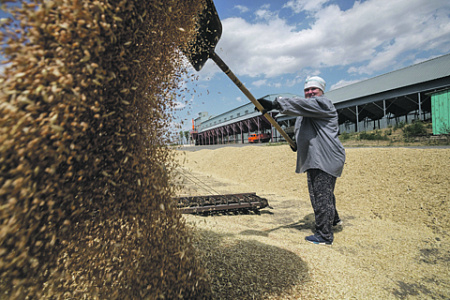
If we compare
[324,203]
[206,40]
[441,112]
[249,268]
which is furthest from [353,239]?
[441,112]

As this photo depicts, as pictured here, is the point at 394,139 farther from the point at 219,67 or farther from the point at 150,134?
the point at 150,134

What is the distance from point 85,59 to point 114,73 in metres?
0.15

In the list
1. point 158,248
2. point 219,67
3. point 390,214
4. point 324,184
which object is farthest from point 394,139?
point 158,248

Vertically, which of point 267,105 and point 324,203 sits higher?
point 267,105

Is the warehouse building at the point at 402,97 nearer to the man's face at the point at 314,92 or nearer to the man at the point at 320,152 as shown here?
the man's face at the point at 314,92

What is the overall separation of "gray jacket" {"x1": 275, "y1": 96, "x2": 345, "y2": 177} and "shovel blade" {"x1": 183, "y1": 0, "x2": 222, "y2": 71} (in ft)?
3.39

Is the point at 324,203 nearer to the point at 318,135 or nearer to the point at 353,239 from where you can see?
the point at 353,239

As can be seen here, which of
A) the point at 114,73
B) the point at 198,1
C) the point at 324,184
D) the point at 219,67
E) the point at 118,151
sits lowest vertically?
the point at 324,184

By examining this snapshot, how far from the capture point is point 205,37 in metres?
2.03

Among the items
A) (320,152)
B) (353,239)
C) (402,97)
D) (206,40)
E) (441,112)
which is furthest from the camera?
(402,97)

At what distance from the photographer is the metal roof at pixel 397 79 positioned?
41.7 feet

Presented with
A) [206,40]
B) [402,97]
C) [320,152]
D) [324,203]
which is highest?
[402,97]

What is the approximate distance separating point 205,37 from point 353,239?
2.89 m

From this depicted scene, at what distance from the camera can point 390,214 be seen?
3.89 m
